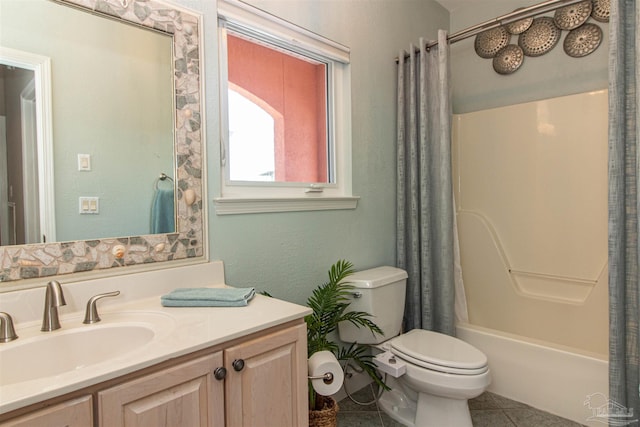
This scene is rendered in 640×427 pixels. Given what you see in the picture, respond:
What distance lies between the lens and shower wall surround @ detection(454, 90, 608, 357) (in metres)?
2.18

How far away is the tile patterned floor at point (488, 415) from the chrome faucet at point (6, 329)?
145 centimetres

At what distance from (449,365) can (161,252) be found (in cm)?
127

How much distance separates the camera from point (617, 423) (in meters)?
1.57

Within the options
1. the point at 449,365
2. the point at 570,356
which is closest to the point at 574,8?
the point at 570,356

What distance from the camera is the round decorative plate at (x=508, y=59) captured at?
100 inches

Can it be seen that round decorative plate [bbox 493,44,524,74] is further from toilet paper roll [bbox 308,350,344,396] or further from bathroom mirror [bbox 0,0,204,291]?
toilet paper roll [bbox 308,350,344,396]

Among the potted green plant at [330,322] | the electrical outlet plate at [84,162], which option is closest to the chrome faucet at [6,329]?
the electrical outlet plate at [84,162]

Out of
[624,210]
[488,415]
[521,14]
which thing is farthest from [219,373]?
[521,14]

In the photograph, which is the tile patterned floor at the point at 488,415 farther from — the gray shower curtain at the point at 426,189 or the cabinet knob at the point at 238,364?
the cabinet knob at the point at 238,364

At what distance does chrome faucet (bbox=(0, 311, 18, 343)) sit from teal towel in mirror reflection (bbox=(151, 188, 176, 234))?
1.56 ft

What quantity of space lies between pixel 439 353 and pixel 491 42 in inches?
88.0

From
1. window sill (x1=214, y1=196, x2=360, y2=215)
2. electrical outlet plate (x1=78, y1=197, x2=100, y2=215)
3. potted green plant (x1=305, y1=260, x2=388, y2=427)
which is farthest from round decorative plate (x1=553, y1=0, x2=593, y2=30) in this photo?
electrical outlet plate (x1=78, y1=197, x2=100, y2=215)

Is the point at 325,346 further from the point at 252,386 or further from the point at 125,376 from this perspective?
the point at 125,376

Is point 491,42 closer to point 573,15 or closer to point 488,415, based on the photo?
point 573,15
